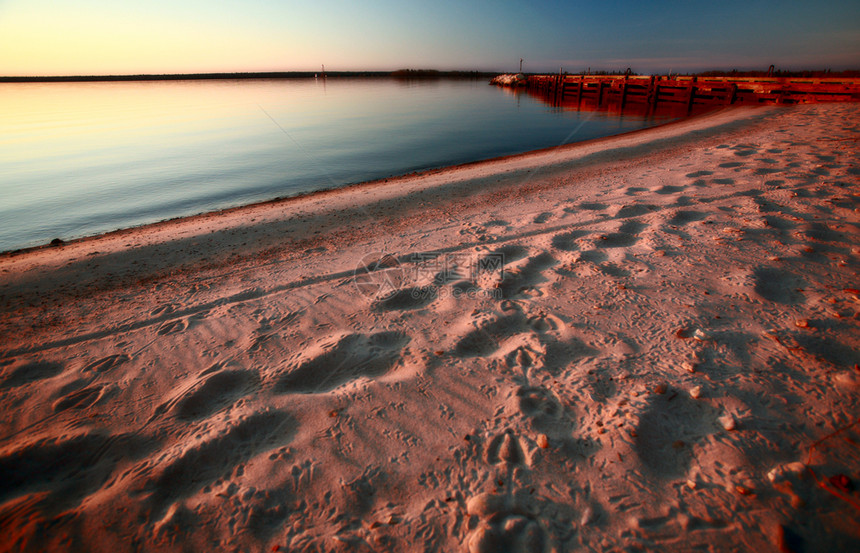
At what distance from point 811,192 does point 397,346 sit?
6010mm

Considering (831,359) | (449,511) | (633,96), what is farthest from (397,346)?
(633,96)

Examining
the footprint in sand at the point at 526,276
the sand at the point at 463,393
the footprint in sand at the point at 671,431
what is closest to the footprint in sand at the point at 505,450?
the sand at the point at 463,393

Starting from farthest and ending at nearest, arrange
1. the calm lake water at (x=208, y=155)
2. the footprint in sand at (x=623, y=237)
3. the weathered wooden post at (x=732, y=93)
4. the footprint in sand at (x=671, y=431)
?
1. the weathered wooden post at (x=732, y=93)
2. the calm lake water at (x=208, y=155)
3. the footprint in sand at (x=623, y=237)
4. the footprint in sand at (x=671, y=431)

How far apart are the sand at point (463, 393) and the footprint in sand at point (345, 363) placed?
2 cm

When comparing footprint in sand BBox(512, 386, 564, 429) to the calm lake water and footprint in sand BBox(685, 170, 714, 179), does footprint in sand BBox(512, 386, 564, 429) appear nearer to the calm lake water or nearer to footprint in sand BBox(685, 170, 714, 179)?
footprint in sand BBox(685, 170, 714, 179)

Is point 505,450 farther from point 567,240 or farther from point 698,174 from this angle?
point 698,174

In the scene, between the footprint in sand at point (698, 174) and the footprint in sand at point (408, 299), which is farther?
the footprint in sand at point (698, 174)

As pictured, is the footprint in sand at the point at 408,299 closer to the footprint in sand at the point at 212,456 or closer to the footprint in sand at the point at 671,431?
the footprint in sand at the point at 212,456

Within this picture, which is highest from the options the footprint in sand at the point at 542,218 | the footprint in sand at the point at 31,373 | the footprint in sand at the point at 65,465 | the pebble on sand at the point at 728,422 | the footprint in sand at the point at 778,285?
the footprint in sand at the point at 542,218

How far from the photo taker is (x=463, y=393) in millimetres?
2338

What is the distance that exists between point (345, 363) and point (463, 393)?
925 mm

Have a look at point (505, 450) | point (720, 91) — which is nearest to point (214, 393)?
point (505, 450)

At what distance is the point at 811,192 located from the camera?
4.85 m

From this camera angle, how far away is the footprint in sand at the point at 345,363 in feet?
8.25
